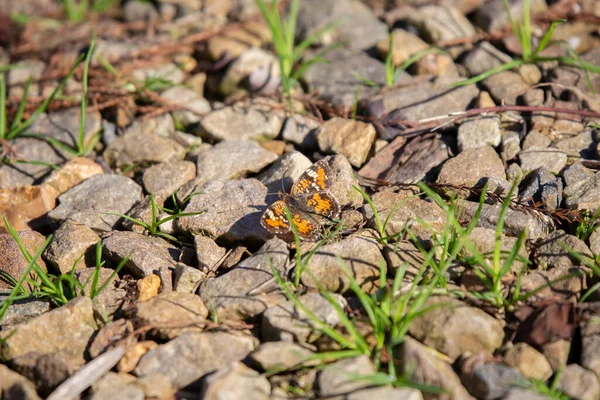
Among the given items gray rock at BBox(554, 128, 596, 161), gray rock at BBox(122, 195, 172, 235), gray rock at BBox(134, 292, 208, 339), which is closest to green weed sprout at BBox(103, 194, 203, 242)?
gray rock at BBox(122, 195, 172, 235)

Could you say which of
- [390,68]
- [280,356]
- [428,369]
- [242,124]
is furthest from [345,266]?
[390,68]

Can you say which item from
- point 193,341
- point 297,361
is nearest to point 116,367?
point 193,341

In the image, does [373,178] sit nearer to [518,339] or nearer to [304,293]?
[304,293]

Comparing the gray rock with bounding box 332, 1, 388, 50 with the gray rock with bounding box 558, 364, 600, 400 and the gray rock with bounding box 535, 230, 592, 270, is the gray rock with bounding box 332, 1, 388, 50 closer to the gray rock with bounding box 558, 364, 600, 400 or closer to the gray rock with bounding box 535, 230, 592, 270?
the gray rock with bounding box 535, 230, 592, 270

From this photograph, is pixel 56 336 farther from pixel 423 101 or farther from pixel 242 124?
pixel 423 101

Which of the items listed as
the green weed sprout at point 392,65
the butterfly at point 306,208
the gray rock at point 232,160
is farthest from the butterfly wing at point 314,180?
the green weed sprout at point 392,65

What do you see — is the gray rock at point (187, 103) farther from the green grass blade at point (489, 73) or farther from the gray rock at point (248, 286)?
the green grass blade at point (489, 73)
